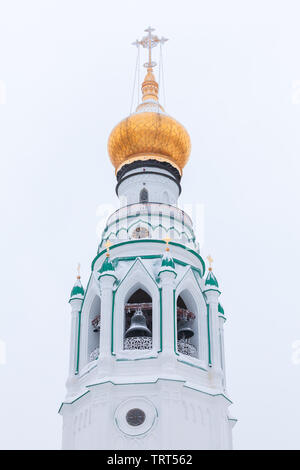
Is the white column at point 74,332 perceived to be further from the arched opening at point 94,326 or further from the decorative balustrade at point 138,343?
the decorative balustrade at point 138,343

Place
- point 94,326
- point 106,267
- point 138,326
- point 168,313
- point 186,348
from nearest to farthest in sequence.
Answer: point 168,313 → point 138,326 → point 186,348 → point 106,267 → point 94,326

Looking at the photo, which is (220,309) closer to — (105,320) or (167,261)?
(167,261)

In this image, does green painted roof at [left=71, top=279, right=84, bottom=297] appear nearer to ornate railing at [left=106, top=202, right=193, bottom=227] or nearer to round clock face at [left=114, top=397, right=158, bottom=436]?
ornate railing at [left=106, top=202, right=193, bottom=227]

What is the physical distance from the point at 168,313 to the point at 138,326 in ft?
2.87

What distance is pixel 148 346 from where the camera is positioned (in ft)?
78.1

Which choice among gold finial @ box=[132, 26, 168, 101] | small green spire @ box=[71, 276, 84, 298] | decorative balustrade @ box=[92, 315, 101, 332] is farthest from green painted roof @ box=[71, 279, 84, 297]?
gold finial @ box=[132, 26, 168, 101]

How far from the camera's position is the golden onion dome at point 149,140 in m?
28.1

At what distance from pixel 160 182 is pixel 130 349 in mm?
6269

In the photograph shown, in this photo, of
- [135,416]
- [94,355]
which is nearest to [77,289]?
[94,355]

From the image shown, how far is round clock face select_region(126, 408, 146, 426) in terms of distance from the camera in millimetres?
22609

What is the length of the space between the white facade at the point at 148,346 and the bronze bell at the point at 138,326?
0.04 meters

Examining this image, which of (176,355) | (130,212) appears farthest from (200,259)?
(176,355)

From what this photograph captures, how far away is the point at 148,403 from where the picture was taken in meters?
22.8
